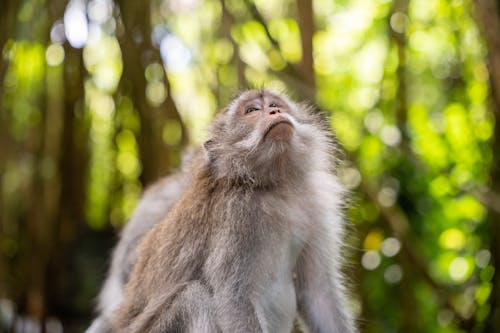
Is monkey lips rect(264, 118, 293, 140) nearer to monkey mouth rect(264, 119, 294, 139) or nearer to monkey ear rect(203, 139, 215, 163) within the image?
monkey mouth rect(264, 119, 294, 139)

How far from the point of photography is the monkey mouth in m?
3.72

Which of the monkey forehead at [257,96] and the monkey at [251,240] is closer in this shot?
the monkey at [251,240]

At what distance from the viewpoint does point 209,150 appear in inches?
157

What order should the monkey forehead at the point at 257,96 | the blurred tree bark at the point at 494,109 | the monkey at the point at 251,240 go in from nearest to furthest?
the blurred tree bark at the point at 494,109 → the monkey at the point at 251,240 → the monkey forehead at the point at 257,96

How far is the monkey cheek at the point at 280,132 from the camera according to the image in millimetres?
3719

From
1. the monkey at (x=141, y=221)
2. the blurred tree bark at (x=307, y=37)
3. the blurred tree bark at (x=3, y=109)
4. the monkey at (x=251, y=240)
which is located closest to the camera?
the monkey at (x=251, y=240)

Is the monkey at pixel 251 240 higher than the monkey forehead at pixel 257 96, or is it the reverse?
the monkey forehead at pixel 257 96

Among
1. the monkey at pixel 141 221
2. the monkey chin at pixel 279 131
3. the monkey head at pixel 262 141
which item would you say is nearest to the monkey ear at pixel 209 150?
the monkey head at pixel 262 141

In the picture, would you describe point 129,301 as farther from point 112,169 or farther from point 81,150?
point 112,169

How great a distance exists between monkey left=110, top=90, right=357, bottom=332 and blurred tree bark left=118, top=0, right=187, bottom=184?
3.00 ft

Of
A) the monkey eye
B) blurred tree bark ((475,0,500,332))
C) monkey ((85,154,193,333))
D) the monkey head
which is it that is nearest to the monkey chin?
the monkey head

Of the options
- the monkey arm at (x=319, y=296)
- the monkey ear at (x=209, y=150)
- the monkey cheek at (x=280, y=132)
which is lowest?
the monkey arm at (x=319, y=296)

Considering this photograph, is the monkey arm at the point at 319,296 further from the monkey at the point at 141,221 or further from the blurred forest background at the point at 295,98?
the monkey at the point at 141,221

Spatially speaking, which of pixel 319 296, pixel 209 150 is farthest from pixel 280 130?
pixel 319 296
